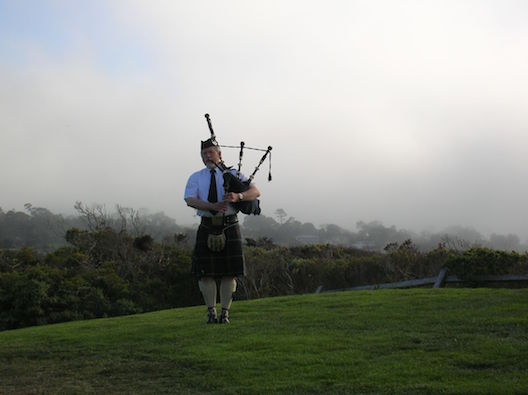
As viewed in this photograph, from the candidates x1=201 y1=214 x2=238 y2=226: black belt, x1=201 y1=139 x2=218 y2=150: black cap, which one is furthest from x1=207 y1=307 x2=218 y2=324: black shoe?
x1=201 y1=139 x2=218 y2=150: black cap

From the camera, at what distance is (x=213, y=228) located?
264 inches

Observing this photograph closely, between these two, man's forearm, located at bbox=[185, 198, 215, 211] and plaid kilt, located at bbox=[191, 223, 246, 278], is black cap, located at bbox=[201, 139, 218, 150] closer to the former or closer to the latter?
man's forearm, located at bbox=[185, 198, 215, 211]

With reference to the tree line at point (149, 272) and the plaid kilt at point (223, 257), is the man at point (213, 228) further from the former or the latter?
the tree line at point (149, 272)

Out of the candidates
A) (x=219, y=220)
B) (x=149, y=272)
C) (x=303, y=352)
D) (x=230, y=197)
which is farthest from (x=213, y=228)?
(x=149, y=272)

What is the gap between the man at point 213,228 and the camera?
6.67m

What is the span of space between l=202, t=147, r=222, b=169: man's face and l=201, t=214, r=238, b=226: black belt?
1.80 feet

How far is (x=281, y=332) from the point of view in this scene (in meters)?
6.66

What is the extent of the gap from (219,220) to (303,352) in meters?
1.76

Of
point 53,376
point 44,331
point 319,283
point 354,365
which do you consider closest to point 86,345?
point 53,376

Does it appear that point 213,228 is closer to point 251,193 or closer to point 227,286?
point 251,193

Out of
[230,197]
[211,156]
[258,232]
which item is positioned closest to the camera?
[230,197]

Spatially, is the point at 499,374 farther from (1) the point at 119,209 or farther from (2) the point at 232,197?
(1) the point at 119,209

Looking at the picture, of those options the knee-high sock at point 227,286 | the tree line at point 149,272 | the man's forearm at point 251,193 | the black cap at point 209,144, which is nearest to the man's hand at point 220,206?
the man's forearm at point 251,193

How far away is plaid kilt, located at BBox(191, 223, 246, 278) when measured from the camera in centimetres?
677
